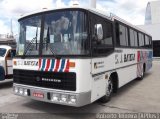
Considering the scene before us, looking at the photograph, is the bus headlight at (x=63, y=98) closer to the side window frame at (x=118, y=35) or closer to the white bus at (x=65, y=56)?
the white bus at (x=65, y=56)

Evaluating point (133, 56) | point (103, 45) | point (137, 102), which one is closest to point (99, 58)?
point (103, 45)

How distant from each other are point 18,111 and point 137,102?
3.95 m

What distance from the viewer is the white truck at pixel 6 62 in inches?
426

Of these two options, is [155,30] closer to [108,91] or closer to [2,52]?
[2,52]

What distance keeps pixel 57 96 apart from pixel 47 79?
566 millimetres

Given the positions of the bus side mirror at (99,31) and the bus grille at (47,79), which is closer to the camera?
the bus grille at (47,79)

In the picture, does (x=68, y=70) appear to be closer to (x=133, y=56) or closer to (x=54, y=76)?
(x=54, y=76)

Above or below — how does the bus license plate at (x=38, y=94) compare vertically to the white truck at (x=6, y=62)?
below

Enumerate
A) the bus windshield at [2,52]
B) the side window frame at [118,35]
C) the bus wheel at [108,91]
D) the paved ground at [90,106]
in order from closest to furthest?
the paved ground at [90,106] → the bus wheel at [108,91] → the side window frame at [118,35] → the bus windshield at [2,52]

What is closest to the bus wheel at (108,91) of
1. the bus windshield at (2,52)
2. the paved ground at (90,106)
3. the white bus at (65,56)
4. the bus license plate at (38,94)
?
the white bus at (65,56)

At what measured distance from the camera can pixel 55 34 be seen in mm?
6539

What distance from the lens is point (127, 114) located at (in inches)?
273

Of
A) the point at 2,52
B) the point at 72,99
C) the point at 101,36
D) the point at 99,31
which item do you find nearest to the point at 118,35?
the point at 101,36

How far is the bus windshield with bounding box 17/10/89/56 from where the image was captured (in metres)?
6.17
